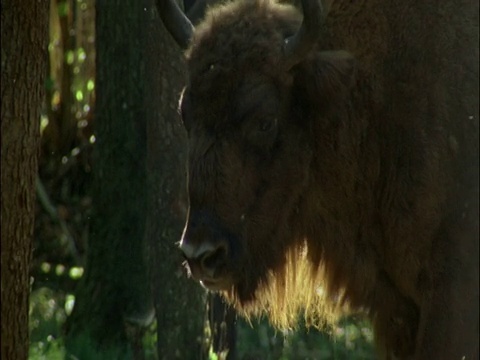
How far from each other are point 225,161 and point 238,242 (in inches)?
16.5

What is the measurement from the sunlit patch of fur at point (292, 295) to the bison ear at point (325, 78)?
872mm

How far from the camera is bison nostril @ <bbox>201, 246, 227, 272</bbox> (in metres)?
5.60

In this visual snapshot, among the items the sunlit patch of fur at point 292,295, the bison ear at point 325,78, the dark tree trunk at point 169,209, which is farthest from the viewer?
the dark tree trunk at point 169,209

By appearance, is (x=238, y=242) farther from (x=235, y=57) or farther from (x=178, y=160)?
(x=178, y=160)

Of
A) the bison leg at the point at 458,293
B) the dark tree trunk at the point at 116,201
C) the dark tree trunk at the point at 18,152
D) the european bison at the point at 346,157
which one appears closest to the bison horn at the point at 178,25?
the european bison at the point at 346,157

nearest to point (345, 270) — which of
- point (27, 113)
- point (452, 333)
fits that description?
point (452, 333)

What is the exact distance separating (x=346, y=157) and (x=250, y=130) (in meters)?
0.64

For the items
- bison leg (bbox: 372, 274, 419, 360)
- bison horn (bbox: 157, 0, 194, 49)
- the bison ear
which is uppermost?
bison horn (bbox: 157, 0, 194, 49)

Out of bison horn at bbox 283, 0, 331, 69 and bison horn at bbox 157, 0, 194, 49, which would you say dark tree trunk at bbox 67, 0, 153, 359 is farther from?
bison horn at bbox 283, 0, 331, 69

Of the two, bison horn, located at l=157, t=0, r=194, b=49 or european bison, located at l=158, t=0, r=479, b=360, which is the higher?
bison horn, located at l=157, t=0, r=194, b=49

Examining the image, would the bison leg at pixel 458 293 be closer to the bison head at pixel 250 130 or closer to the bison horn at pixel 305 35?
the bison head at pixel 250 130

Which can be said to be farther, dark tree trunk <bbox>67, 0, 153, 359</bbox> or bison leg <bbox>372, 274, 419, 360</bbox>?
dark tree trunk <bbox>67, 0, 153, 359</bbox>

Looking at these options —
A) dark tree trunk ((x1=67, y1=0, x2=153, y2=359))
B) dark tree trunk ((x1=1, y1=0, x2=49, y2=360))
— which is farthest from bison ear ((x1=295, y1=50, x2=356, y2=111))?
dark tree trunk ((x1=67, y1=0, x2=153, y2=359))

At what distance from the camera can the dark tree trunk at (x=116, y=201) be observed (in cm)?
805
